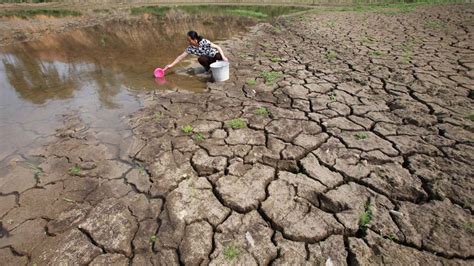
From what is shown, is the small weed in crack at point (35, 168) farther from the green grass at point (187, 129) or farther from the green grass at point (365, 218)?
the green grass at point (365, 218)

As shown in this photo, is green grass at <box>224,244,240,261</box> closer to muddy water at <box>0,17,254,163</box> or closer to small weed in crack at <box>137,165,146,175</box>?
small weed in crack at <box>137,165,146,175</box>

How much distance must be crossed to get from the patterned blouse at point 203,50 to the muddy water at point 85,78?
1.50 ft

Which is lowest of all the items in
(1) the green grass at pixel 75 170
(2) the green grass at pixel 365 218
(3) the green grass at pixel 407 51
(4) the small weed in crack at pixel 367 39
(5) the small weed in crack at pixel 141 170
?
(2) the green grass at pixel 365 218

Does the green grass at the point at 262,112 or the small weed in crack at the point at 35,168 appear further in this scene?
the green grass at the point at 262,112

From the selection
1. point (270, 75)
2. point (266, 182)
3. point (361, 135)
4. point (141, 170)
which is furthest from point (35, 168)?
point (270, 75)

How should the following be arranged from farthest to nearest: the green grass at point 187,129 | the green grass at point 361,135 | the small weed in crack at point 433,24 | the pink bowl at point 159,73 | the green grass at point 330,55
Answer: the small weed in crack at point 433,24 < the green grass at point 330,55 < the pink bowl at point 159,73 < the green grass at point 187,129 < the green grass at point 361,135

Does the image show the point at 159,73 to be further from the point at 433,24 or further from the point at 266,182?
the point at 433,24

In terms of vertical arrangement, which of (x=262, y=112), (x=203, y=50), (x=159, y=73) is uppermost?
(x=203, y=50)

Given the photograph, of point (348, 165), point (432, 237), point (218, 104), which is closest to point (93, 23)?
point (218, 104)

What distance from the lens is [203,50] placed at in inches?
184

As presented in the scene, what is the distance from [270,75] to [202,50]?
134 cm

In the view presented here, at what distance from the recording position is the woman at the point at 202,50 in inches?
176

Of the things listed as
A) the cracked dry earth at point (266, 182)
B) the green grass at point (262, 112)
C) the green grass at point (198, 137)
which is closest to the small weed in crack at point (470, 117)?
the cracked dry earth at point (266, 182)

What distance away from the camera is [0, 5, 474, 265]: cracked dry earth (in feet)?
5.79
